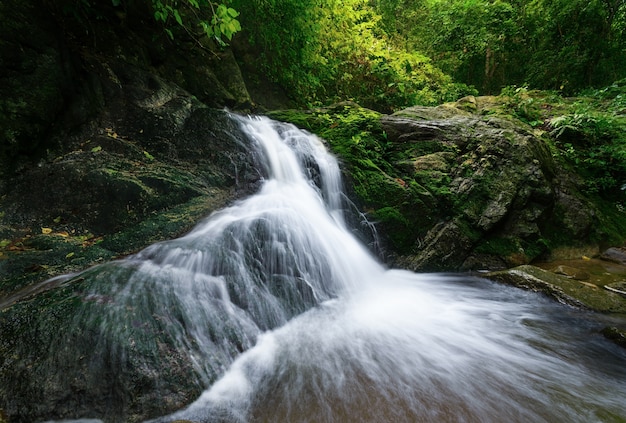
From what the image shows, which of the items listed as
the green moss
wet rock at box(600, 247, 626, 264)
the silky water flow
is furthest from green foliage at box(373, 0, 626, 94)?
the silky water flow

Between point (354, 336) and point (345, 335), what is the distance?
10cm

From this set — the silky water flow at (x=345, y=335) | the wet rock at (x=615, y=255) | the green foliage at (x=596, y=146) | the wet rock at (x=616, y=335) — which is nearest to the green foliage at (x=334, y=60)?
the green foliage at (x=596, y=146)

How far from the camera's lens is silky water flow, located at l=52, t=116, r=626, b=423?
2186 mm

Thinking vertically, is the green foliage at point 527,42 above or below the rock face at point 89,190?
above

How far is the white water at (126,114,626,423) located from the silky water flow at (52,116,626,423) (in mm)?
13

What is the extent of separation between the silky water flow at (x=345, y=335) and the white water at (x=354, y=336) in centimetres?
1

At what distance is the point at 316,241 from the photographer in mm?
4316

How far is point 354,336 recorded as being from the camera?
10.3ft

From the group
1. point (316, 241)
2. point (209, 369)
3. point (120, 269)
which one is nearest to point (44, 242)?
point (120, 269)

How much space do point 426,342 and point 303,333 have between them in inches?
51.1

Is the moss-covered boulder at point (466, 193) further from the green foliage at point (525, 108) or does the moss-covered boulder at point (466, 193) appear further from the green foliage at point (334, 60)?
the green foliage at point (334, 60)

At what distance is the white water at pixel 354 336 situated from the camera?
7.15 feet

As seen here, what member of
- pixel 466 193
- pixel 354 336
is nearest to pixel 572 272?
pixel 466 193

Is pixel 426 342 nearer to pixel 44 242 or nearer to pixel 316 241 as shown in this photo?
pixel 316 241
